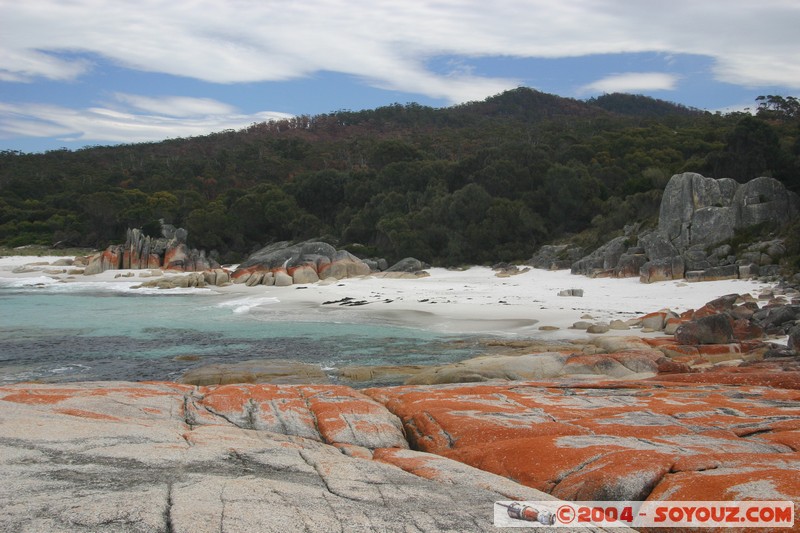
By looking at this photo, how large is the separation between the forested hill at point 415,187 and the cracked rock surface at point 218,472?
38608 mm

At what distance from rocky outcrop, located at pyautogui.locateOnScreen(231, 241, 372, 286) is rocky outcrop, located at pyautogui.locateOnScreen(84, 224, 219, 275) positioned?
958 centimetres

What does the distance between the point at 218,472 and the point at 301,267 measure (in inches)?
1554

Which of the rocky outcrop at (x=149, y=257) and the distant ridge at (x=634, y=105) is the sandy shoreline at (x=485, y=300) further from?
the distant ridge at (x=634, y=105)

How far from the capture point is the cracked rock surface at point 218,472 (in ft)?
15.8

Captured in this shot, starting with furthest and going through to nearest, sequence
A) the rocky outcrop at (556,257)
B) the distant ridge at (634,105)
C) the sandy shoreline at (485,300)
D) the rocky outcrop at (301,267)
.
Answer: the distant ridge at (634,105) → the rocky outcrop at (301,267) → the rocky outcrop at (556,257) → the sandy shoreline at (485,300)

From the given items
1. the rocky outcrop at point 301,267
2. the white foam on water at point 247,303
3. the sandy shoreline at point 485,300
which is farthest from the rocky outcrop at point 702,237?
the white foam on water at point 247,303

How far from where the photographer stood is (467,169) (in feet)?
202

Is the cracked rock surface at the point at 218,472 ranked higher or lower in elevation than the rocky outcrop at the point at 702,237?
lower

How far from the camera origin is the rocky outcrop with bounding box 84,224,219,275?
2160 inches

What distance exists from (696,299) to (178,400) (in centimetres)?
2354

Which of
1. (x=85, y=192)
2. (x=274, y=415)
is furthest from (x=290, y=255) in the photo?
(x=85, y=192)

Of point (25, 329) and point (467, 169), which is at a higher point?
point (467, 169)

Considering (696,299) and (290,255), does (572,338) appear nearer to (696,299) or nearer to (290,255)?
(696,299)

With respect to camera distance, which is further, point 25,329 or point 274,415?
point 25,329
